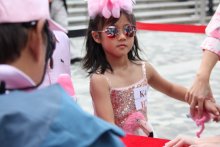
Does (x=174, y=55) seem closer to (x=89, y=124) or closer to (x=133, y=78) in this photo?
(x=133, y=78)

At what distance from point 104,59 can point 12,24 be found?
1369 mm

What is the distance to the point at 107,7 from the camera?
2.23 metres

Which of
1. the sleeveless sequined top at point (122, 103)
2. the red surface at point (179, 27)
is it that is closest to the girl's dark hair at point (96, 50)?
the sleeveless sequined top at point (122, 103)

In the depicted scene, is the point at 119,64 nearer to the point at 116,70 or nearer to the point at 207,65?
the point at 116,70

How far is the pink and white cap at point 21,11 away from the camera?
3.17 feet

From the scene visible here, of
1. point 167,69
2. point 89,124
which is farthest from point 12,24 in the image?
point 167,69

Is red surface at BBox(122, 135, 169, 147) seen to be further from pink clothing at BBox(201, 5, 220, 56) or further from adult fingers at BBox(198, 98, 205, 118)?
pink clothing at BBox(201, 5, 220, 56)

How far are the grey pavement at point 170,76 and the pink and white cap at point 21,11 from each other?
164 cm

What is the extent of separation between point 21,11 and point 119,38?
4.15 ft

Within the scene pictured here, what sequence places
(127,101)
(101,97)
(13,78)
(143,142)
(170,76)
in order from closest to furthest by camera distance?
(13,78)
(143,142)
(101,97)
(127,101)
(170,76)

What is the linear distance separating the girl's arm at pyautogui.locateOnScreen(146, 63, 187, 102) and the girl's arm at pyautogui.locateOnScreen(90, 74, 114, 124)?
0.96ft

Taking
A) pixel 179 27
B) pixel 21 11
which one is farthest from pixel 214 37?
pixel 179 27

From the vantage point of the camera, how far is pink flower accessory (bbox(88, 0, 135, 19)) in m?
2.22

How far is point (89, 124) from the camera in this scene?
0.91 metres
